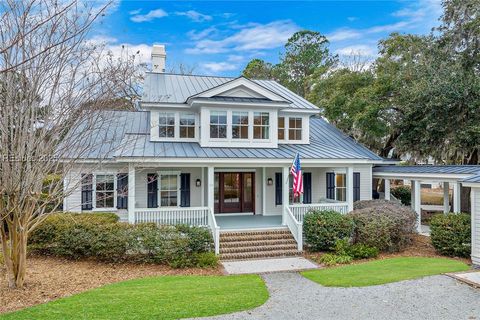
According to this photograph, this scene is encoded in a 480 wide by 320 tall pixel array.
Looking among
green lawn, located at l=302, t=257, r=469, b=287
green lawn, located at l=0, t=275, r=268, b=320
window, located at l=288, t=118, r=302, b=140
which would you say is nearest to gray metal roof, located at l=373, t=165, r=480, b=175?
green lawn, located at l=302, t=257, r=469, b=287

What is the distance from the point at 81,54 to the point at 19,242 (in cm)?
455

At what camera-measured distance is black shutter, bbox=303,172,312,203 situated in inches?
670

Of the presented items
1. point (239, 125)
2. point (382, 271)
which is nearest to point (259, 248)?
point (382, 271)

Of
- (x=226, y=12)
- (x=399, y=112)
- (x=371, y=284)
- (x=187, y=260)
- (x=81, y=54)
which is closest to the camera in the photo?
(x=81, y=54)

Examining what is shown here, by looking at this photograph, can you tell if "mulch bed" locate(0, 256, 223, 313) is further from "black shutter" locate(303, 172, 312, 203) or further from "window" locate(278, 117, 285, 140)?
"window" locate(278, 117, 285, 140)

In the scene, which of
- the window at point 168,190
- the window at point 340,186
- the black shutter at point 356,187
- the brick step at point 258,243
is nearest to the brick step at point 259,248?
the brick step at point 258,243

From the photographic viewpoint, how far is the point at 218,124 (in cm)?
1555

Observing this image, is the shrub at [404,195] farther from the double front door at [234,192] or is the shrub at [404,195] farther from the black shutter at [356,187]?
the double front door at [234,192]

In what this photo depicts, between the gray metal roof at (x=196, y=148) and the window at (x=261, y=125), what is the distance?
79 centimetres

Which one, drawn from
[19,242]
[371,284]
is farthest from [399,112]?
[19,242]

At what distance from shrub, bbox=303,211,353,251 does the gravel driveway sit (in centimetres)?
377

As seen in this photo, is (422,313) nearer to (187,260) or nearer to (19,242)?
(187,260)

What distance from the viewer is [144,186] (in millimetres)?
15148

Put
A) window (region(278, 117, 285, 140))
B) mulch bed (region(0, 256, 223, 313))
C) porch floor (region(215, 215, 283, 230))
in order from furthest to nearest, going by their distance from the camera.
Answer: window (region(278, 117, 285, 140)) < porch floor (region(215, 215, 283, 230)) < mulch bed (region(0, 256, 223, 313))
